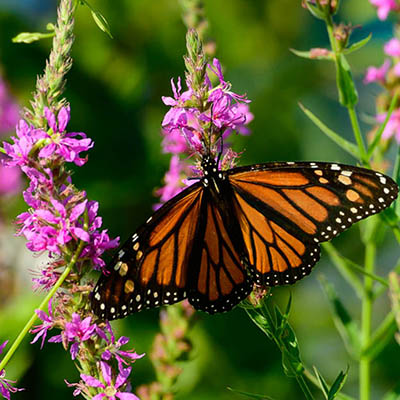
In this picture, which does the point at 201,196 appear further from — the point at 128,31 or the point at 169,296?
the point at 128,31

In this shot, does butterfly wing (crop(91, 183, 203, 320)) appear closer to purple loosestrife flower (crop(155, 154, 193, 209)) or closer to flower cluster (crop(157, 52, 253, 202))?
flower cluster (crop(157, 52, 253, 202))

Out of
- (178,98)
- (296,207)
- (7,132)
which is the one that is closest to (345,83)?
(296,207)

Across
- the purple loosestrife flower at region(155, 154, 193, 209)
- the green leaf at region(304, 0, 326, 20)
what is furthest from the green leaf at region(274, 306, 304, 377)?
the green leaf at region(304, 0, 326, 20)

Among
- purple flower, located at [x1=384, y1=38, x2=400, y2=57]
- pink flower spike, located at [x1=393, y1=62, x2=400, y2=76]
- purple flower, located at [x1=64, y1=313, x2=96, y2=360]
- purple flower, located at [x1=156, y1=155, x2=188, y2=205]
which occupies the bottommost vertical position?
purple flower, located at [x1=64, y1=313, x2=96, y2=360]

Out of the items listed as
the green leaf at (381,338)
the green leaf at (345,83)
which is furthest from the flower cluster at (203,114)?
the green leaf at (381,338)

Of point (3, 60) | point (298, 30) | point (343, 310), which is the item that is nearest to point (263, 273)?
point (343, 310)

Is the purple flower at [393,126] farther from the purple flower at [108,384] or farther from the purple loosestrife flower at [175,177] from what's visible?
the purple flower at [108,384]

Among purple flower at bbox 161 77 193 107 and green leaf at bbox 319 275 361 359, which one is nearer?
purple flower at bbox 161 77 193 107
